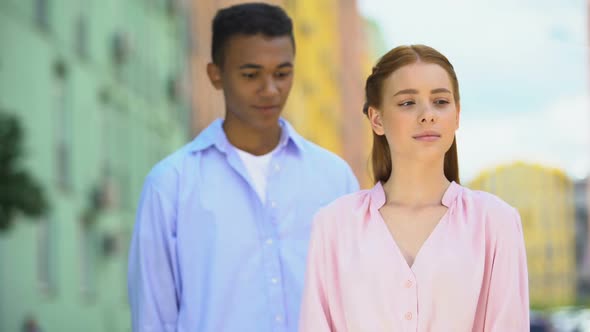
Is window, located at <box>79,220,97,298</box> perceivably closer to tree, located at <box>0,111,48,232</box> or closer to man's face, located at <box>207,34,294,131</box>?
tree, located at <box>0,111,48,232</box>

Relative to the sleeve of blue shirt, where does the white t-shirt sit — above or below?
above

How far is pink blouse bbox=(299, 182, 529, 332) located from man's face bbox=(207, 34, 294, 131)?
1.07 m

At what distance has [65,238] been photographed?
18.0m

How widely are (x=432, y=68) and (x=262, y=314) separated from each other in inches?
51.8

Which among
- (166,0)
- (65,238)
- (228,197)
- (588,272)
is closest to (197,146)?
(228,197)

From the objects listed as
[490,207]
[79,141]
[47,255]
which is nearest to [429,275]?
[490,207]

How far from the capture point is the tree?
11.2m

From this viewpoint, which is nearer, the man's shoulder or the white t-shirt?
the man's shoulder

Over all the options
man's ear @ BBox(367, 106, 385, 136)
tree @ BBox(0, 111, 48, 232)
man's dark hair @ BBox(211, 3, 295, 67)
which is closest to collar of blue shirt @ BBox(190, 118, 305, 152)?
man's dark hair @ BBox(211, 3, 295, 67)

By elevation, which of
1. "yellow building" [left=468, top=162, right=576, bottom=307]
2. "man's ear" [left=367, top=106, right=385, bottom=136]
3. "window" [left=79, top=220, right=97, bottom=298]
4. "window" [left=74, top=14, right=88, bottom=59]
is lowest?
"yellow building" [left=468, top=162, right=576, bottom=307]

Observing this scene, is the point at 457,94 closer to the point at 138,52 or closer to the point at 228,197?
the point at 228,197

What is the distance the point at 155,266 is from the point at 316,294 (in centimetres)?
111

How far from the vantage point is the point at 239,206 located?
4371 mm

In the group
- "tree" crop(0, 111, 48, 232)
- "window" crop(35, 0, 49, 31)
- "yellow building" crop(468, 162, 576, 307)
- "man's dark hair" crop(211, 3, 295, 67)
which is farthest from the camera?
"yellow building" crop(468, 162, 576, 307)
